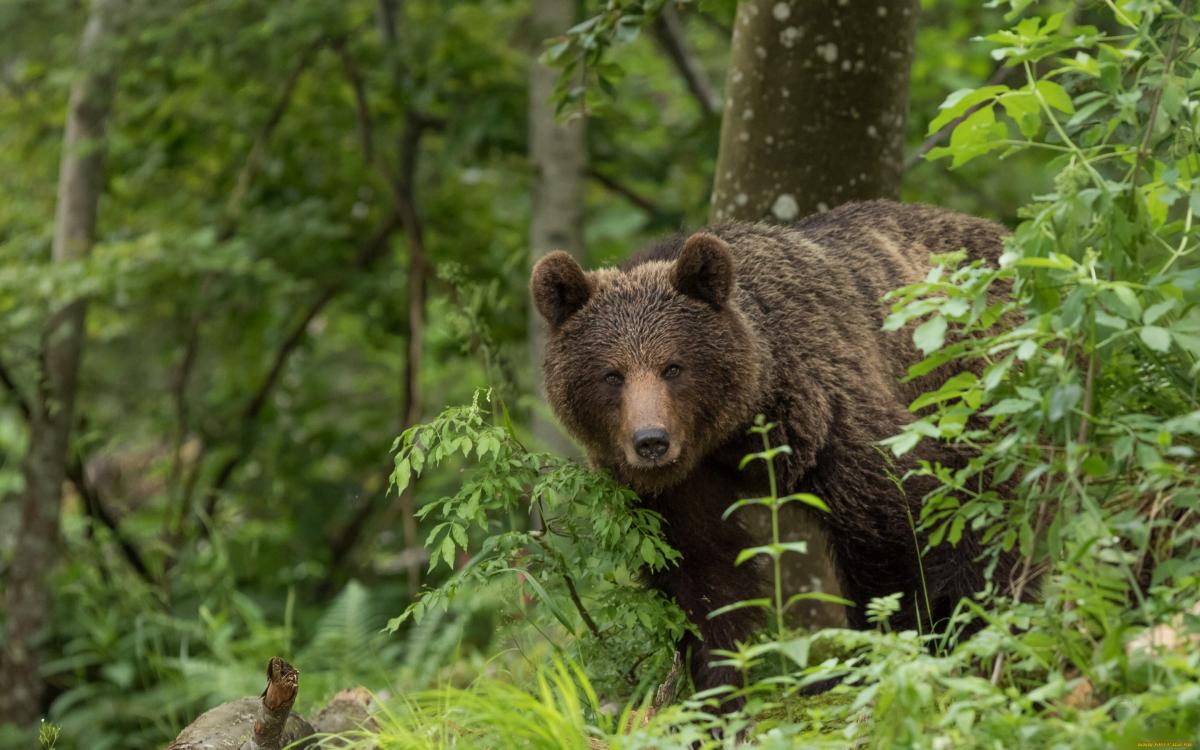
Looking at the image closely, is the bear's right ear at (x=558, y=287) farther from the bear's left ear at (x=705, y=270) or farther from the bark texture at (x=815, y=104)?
the bark texture at (x=815, y=104)

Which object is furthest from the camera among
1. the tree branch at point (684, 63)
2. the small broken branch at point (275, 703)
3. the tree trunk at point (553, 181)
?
the tree branch at point (684, 63)

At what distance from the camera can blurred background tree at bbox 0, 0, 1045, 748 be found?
30.1ft

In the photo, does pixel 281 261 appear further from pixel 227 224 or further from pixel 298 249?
pixel 227 224

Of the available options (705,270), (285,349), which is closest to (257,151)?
(285,349)

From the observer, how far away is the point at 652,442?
4.65 meters

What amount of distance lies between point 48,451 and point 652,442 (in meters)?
6.39

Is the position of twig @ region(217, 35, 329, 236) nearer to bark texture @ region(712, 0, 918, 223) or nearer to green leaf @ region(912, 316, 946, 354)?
bark texture @ region(712, 0, 918, 223)

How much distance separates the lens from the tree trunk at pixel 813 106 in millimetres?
6145

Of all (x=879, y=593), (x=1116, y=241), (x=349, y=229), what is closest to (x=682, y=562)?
(x=879, y=593)

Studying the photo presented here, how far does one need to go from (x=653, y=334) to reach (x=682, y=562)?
894 millimetres

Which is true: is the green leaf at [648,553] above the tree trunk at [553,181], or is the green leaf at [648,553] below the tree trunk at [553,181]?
below

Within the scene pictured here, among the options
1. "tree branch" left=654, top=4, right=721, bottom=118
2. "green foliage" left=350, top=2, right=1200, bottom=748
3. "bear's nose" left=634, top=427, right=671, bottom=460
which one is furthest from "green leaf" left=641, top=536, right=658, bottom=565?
"tree branch" left=654, top=4, right=721, bottom=118

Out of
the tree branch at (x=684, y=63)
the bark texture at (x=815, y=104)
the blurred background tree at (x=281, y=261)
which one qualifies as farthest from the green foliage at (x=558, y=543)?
the tree branch at (x=684, y=63)

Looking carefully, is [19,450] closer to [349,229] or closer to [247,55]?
[349,229]
